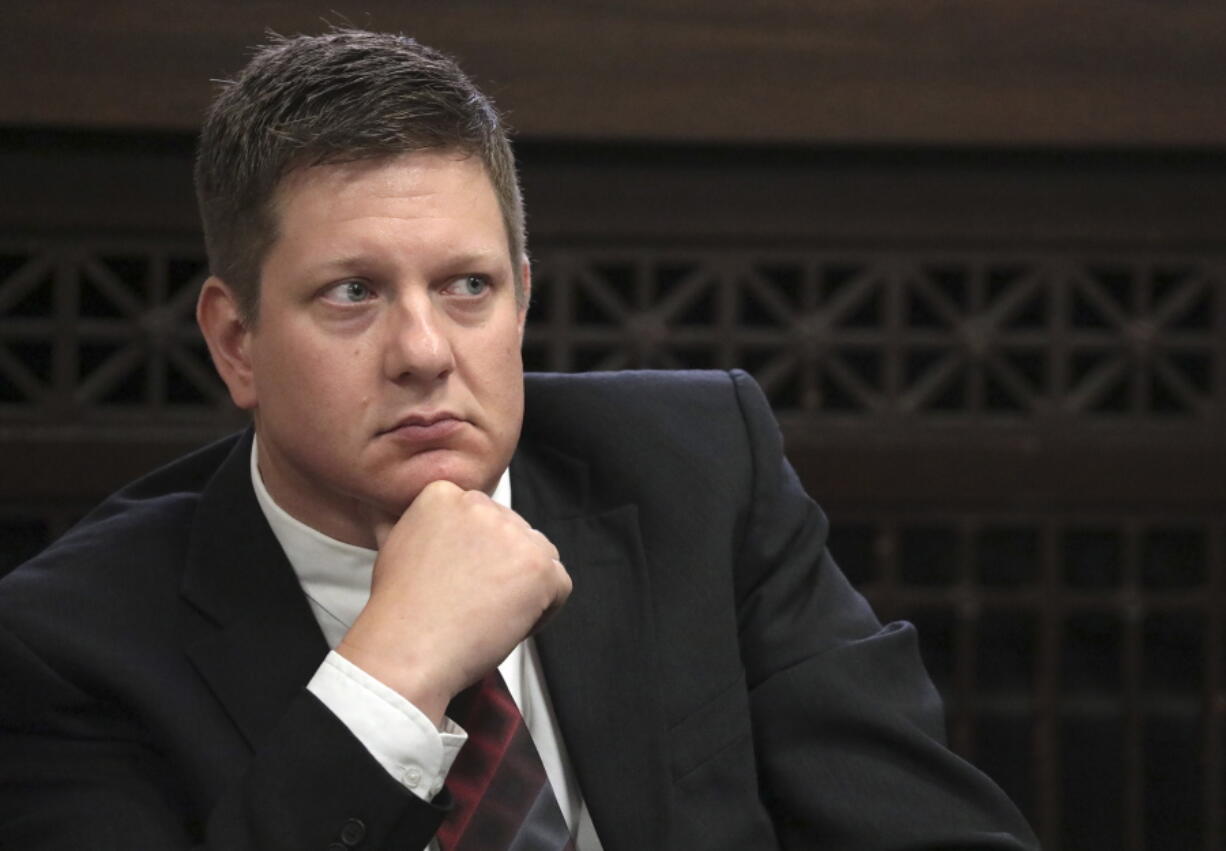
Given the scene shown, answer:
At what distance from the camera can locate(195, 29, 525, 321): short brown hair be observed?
4.86 ft

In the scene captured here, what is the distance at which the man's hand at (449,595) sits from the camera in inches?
55.4

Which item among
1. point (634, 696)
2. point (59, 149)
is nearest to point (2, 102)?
point (59, 149)

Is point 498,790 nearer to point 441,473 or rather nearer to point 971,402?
point 441,473

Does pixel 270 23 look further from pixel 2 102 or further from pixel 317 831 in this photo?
pixel 317 831

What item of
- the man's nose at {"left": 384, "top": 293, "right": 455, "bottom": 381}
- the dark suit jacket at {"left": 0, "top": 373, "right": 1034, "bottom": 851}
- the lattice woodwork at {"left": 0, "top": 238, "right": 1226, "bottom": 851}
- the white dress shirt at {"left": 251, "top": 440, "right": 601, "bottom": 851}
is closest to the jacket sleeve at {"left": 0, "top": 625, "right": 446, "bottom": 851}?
the dark suit jacket at {"left": 0, "top": 373, "right": 1034, "bottom": 851}

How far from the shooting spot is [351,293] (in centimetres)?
148

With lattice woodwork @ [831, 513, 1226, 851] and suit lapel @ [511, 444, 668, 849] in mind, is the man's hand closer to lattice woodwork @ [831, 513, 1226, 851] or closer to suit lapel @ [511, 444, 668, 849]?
suit lapel @ [511, 444, 668, 849]

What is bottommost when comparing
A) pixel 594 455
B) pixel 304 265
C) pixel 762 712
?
pixel 762 712

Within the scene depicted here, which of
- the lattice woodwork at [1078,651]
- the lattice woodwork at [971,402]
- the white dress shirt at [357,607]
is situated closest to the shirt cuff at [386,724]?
the white dress shirt at [357,607]

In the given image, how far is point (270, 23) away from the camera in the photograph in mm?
2277

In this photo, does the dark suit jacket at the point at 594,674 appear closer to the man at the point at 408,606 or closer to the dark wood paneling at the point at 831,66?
the man at the point at 408,606

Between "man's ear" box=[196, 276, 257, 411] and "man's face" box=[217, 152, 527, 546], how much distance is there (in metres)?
0.08

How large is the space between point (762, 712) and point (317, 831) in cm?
48

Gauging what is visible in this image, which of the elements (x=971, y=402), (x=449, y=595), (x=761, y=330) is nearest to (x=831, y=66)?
(x=761, y=330)
